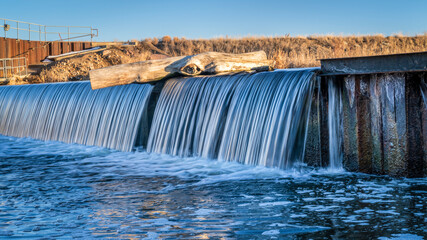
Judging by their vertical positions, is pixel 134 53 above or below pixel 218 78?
above

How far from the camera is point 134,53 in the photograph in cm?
3089

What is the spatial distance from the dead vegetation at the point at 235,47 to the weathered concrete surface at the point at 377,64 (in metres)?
19.8

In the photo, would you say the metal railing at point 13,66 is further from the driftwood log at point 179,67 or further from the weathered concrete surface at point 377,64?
the weathered concrete surface at point 377,64

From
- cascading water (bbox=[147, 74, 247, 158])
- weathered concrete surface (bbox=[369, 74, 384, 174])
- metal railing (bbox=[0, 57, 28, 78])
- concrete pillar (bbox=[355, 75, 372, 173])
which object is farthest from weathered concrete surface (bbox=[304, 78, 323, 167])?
metal railing (bbox=[0, 57, 28, 78])

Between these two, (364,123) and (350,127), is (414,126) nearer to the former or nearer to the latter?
(364,123)

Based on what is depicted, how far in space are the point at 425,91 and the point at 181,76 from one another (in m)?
5.39

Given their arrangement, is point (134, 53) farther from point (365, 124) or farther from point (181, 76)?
point (365, 124)

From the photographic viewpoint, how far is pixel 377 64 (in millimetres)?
6758

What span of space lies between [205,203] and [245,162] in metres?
2.62

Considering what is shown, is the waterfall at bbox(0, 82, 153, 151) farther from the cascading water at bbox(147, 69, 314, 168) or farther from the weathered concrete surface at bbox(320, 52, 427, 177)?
the weathered concrete surface at bbox(320, 52, 427, 177)

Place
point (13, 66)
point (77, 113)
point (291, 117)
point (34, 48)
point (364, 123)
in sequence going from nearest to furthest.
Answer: point (364, 123)
point (291, 117)
point (77, 113)
point (13, 66)
point (34, 48)

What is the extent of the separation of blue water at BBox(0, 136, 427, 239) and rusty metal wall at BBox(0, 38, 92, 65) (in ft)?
80.3

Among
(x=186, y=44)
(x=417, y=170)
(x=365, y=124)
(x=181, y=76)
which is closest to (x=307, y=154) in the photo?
(x=365, y=124)

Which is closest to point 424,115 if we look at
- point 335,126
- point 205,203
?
point 335,126
